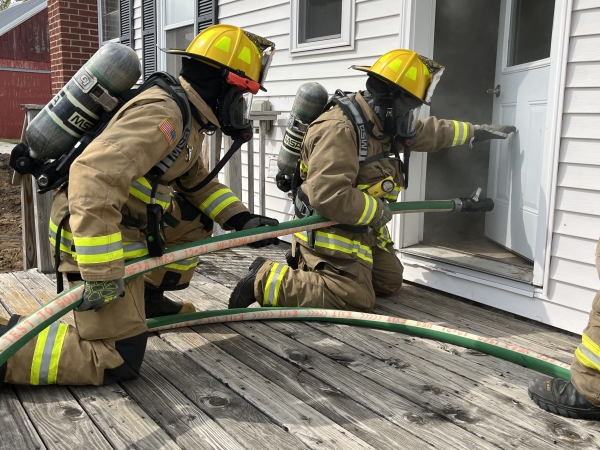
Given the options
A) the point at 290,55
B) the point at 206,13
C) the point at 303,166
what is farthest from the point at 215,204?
the point at 206,13

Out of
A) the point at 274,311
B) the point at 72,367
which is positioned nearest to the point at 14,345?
the point at 72,367

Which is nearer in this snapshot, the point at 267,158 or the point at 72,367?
the point at 72,367

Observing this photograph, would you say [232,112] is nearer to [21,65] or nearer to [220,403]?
[220,403]

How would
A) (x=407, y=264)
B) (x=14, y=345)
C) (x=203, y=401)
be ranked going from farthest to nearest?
(x=407, y=264) → (x=203, y=401) → (x=14, y=345)

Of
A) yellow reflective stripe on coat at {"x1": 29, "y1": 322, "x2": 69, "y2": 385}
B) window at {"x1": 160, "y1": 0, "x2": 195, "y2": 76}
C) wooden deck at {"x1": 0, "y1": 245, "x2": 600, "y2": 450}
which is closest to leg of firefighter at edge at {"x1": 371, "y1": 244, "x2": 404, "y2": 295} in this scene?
wooden deck at {"x1": 0, "y1": 245, "x2": 600, "y2": 450}

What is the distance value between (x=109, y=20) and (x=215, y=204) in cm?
842

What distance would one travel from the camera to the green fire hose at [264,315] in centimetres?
233

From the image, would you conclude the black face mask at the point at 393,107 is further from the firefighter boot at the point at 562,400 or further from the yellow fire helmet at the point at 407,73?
the firefighter boot at the point at 562,400

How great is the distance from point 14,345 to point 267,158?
4334 millimetres

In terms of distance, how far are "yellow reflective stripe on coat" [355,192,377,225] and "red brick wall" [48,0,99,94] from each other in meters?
8.52

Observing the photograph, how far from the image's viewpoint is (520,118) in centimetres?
433

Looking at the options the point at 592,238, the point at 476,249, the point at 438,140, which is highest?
the point at 438,140

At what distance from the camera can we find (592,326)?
2.34 m

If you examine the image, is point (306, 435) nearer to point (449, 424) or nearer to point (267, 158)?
point (449, 424)
